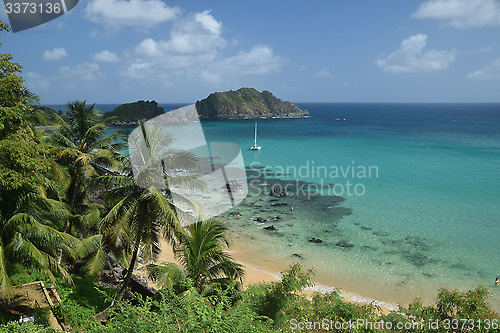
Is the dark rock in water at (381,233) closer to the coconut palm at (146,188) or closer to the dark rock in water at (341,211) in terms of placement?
the dark rock in water at (341,211)

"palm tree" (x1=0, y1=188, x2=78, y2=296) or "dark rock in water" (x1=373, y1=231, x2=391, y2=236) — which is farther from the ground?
"palm tree" (x1=0, y1=188, x2=78, y2=296)

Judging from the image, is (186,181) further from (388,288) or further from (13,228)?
(388,288)

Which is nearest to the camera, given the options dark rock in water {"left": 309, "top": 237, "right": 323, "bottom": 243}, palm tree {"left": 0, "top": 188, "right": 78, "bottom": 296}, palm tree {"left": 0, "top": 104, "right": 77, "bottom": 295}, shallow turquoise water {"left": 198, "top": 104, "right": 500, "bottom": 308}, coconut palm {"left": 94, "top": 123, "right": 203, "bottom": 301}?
palm tree {"left": 0, "top": 104, "right": 77, "bottom": 295}

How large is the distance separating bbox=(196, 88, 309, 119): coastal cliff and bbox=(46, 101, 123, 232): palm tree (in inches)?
4390

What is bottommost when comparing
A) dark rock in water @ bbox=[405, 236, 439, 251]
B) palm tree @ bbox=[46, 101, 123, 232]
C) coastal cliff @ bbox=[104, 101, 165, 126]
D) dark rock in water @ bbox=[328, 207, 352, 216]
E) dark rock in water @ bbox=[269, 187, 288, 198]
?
dark rock in water @ bbox=[405, 236, 439, 251]

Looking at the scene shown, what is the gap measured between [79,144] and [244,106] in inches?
4878

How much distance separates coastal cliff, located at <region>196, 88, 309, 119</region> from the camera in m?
132

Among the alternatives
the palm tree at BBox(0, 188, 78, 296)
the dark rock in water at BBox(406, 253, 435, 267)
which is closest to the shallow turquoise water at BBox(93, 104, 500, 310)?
the dark rock in water at BBox(406, 253, 435, 267)

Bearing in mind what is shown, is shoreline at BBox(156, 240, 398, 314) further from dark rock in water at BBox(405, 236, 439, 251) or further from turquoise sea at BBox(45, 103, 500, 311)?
dark rock in water at BBox(405, 236, 439, 251)

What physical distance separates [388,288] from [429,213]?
1446 centimetres

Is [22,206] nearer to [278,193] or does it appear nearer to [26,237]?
[26,237]

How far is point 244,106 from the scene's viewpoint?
136375mm

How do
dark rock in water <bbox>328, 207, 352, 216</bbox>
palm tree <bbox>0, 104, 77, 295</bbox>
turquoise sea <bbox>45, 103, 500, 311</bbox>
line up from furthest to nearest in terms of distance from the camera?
dark rock in water <bbox>328, 207, 352, 216</bbox> < turquoise sea <bbox>45, 103, 500, 311</bbox> < palm tree <bbox>0, 104, 77, 295</bbox>

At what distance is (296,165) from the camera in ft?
160
